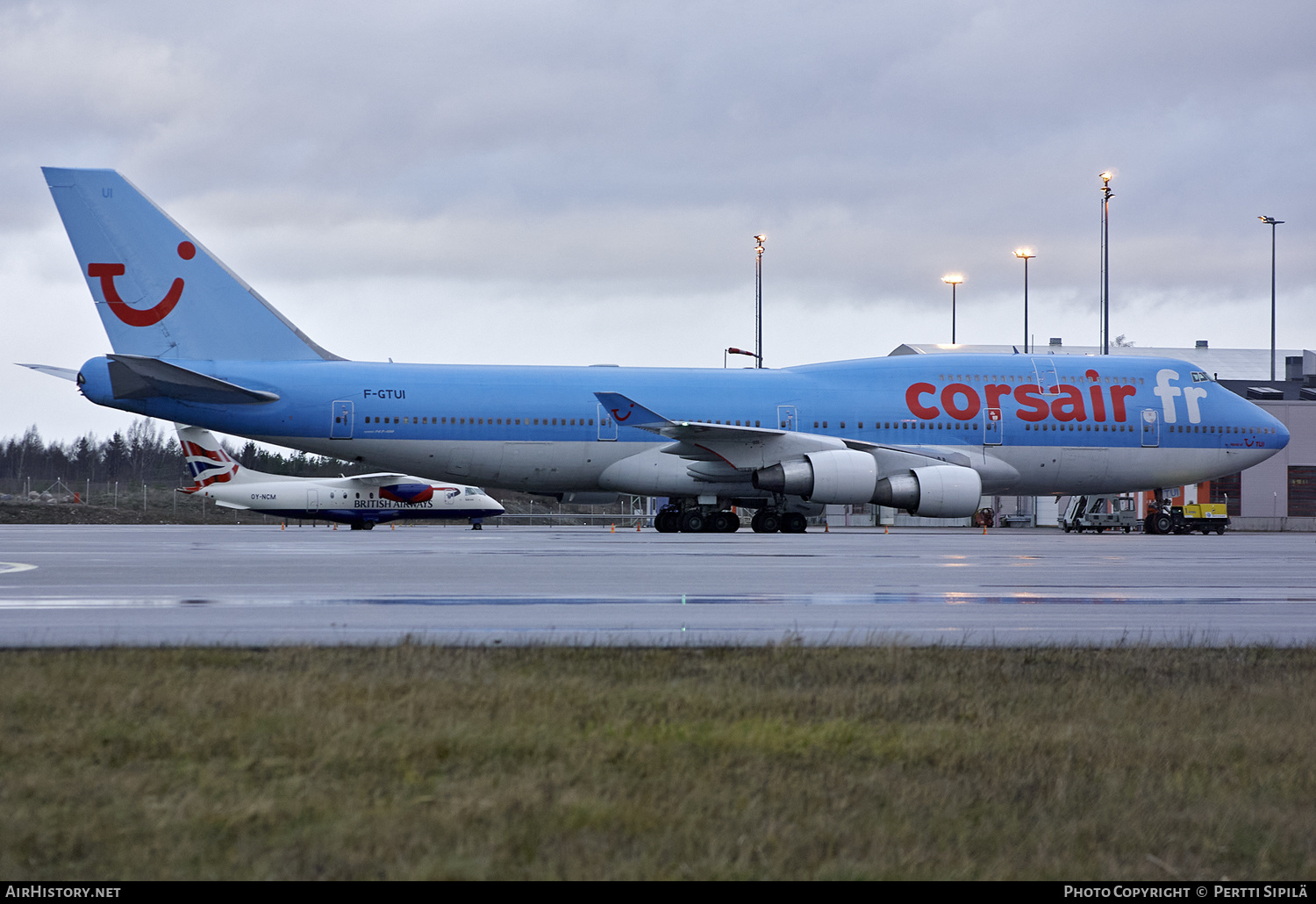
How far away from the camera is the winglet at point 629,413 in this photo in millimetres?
28016

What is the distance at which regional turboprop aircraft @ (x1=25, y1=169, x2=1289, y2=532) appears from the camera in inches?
1097

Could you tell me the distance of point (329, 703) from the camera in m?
5.57

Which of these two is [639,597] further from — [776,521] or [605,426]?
[776,521]

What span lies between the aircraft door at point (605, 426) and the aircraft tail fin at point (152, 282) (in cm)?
771

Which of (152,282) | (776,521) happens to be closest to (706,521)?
(776,521)

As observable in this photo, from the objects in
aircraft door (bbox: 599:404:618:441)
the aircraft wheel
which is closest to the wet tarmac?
aircraft door (bbox: 599:404:618:441)

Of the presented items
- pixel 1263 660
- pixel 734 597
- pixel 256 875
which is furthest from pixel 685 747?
pixel 734 597

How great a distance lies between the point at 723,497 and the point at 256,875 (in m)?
27.5

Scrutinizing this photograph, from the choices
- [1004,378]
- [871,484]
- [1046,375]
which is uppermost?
[1046,375]

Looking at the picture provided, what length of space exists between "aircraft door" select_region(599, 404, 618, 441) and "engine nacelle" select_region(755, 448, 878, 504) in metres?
3.77

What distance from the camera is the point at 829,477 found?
2784cm

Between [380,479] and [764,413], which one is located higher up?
[764,413]

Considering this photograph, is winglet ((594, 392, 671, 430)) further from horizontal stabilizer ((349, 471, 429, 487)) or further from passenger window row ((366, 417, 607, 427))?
horizontal stabilizer ((349, 471, 429, 487))

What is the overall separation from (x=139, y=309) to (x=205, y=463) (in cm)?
1601
